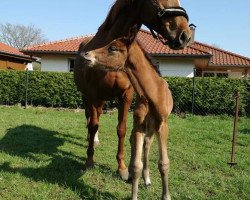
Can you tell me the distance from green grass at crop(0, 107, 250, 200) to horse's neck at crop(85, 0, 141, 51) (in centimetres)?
203

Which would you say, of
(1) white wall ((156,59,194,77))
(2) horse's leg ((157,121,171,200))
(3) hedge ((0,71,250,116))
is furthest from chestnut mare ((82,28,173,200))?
(1) white wall ((156,59,194,77))

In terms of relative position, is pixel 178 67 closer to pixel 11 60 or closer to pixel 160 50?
pixel 160 50

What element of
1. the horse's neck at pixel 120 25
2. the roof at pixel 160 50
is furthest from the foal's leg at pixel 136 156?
the roof at pixel 160 50

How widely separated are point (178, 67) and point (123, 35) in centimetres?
1601

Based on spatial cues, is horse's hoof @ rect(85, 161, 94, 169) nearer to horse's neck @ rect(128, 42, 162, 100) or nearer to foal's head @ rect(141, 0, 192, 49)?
horse's neck @ rect(128, 42, 162, 100)

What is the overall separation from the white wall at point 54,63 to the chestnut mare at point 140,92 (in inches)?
735

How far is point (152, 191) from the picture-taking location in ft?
15.0

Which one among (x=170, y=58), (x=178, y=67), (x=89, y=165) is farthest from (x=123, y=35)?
(x=178, y=67)

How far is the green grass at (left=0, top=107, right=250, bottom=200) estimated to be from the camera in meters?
4.54

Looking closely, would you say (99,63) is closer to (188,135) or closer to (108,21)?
(108,21)

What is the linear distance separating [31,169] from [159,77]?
8.45 ft

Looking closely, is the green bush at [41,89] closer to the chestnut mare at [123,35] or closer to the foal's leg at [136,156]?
the chestnut mare at [123,35]

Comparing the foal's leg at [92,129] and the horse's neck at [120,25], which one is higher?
the horse's neck at [120,25]

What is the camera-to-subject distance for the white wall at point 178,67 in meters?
20.2
